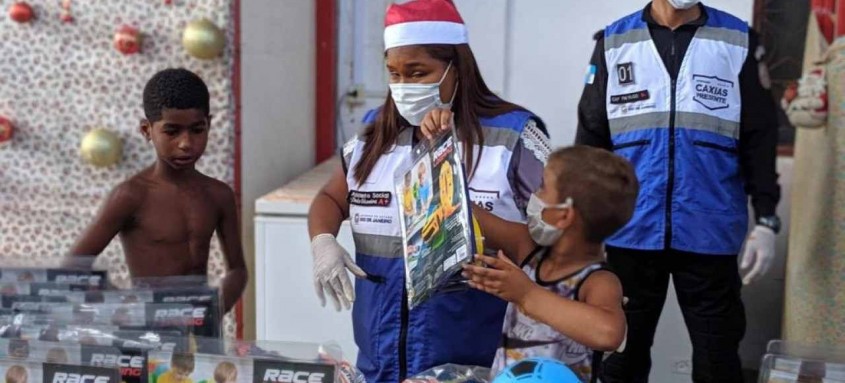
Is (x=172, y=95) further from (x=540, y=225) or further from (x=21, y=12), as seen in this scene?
(x=21, y=12)

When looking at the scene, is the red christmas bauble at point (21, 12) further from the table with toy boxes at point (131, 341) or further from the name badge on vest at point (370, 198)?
the name badge on vest at point (370, 198)

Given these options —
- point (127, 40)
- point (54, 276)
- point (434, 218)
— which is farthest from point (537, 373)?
point (127, 40)

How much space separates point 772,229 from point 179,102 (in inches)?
62.9

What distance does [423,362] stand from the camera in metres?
2.04

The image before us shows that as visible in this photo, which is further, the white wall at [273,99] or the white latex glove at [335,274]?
the white wall at [273,99]

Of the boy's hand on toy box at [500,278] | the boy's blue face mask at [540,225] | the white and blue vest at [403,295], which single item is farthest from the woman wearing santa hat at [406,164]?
the boy's hand on toy box at [500,278]

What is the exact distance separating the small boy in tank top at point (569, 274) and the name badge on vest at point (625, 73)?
1.01 m

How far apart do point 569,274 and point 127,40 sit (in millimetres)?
2339

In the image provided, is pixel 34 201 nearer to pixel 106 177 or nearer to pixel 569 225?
pixel 106 177

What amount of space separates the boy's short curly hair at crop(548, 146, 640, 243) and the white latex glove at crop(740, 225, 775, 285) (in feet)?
3.57

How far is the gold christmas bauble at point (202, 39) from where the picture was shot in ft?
11.7

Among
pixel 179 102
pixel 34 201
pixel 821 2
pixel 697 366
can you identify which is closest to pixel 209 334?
pixel 179 102

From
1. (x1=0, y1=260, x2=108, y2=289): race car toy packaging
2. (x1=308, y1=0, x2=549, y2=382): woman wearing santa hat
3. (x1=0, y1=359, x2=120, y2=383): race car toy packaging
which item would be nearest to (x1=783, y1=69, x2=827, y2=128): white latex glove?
(x1=308, y1=0, x2=549, y2=382): woman wearing santa hat

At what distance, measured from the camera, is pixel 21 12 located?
3.73 metres
